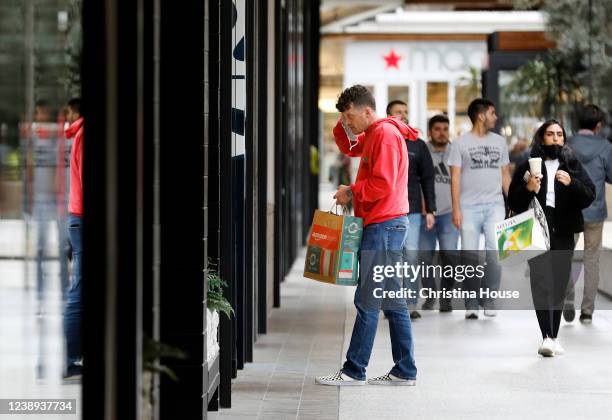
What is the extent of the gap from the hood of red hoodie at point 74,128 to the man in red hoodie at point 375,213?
2.85 m

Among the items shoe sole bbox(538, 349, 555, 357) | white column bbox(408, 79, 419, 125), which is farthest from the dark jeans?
white column bbox(408, 79, 419, 125)

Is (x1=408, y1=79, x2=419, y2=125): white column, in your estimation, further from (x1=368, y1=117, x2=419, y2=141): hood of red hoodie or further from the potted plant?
the potted plant

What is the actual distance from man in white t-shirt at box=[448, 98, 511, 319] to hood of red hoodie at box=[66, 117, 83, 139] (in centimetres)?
Result: 588

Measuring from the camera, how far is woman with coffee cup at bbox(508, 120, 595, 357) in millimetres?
7641

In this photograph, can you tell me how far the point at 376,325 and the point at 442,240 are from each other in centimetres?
329

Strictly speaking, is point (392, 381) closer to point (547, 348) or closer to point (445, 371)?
point (445, 371)

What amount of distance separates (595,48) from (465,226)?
12.1 feet

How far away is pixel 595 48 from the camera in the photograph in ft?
39.8

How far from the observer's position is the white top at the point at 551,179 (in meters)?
7.81

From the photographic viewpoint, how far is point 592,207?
30.2 feet

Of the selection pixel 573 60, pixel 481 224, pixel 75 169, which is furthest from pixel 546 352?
pixel 573 60

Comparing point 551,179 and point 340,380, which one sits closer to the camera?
point 340,380

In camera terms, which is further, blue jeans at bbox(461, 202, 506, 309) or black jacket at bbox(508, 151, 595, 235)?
blue jeans at bbox(461, 202, 506, 309)

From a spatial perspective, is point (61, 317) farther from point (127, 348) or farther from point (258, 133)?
point (258, 133)
